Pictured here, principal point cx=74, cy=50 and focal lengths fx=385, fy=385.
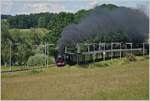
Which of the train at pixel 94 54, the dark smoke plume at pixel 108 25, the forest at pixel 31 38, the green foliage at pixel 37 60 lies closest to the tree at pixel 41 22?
the forest at pixel 31 38

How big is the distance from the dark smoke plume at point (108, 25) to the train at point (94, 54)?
2.16m

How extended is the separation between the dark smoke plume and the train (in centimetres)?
216

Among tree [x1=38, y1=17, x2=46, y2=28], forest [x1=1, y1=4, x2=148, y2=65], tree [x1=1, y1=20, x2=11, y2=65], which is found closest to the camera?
tree [x1=1, y1=20, x2=11, y2=65]

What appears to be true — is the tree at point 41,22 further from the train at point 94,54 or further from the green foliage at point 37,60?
the green foliage at point 37,60

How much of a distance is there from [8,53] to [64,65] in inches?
490

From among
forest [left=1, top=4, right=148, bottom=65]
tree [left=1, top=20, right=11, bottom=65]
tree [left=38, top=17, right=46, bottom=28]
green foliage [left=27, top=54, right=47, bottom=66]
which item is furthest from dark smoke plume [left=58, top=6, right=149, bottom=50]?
tree [left=38, top=17, right=46, bottom=28]

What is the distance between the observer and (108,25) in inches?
2304

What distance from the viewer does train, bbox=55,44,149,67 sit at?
44.3 m

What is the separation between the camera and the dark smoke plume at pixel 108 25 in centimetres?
5159

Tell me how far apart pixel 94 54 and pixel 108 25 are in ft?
31.1

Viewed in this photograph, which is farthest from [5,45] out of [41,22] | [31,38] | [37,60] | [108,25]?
[41,22]

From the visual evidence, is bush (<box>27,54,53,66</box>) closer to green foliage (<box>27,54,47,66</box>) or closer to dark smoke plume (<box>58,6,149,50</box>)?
green foliage (<box>27,54,47,66</box>)

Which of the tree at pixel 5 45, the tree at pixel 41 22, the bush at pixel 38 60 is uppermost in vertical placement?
the tree at pixel 41 22

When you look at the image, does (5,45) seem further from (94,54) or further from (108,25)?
(108,25)
